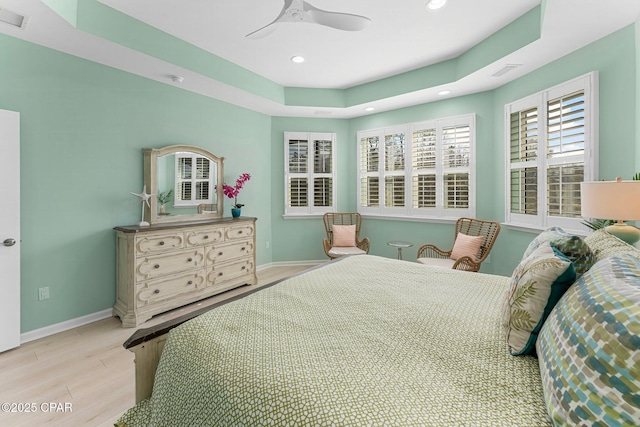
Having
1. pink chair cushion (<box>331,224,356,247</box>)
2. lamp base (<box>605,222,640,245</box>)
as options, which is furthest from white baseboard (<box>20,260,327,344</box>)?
lamp base (<box>605,222,640,245</box>)

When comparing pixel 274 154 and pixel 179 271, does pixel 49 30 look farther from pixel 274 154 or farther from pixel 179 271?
pixel 274 154

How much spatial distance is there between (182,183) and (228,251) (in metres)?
1.05

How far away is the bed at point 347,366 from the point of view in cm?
78

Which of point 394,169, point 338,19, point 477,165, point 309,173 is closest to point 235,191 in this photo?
point 309,173

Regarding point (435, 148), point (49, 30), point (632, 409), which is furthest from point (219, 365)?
point (435, 148)

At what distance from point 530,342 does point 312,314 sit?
0.88 metres

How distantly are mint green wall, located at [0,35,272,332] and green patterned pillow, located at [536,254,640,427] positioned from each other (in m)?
3.71

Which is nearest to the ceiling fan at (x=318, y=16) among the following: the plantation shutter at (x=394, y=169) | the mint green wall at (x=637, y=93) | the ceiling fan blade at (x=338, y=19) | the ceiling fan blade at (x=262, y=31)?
the ceiling fan blade at (x=338, y=19)

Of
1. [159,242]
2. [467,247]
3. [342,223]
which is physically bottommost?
[467,247]

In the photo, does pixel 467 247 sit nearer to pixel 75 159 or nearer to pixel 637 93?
pixel 637 93

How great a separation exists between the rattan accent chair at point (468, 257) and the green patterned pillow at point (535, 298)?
2312 millimetres

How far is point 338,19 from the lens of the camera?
204 cm

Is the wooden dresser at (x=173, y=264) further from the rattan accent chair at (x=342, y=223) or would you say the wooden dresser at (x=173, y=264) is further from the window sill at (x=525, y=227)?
the window sill at (x=525, y=227)

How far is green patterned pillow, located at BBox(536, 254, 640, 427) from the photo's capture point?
58 centimetres
